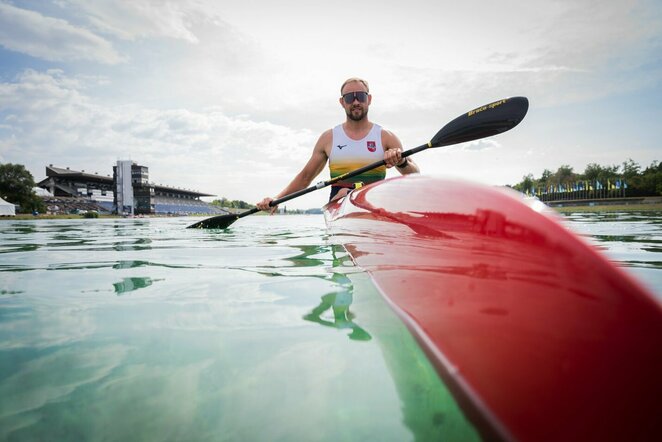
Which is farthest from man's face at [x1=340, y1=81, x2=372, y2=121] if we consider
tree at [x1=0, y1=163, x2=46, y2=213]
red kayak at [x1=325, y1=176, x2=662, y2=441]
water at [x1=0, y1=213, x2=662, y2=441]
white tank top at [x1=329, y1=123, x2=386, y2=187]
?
tree at [x1=0, y1=163, x2=46, y2=213]

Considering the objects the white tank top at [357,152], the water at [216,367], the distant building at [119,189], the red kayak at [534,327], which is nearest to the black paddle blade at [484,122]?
the white tank top at [357,152]

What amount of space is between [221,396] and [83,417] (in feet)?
0.98

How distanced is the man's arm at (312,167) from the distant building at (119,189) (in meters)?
52.3

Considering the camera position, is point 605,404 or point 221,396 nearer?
point 605,404

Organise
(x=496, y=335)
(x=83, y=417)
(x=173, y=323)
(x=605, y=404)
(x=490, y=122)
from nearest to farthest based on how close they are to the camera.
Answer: (x=605, y=404) → (x=496, y=335) → (x=83, y=417) → (x=173, y=323) → (x=490, y=122)

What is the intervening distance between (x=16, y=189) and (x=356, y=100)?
2117 inches

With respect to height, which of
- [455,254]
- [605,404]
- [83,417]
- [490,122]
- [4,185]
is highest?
[4,185]

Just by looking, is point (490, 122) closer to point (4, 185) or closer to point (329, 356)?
point (329, 356)

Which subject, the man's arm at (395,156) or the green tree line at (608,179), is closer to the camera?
the man's arm at (395,156)

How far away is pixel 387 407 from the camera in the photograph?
2.55 ft

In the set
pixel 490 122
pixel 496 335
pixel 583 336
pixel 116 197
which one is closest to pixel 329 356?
pixel 496 335

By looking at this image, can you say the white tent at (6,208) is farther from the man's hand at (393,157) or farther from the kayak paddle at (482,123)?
the kayak paddle at (482,123)

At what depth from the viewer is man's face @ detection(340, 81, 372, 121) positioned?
434 cm

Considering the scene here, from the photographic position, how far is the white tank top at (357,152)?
454 cm
